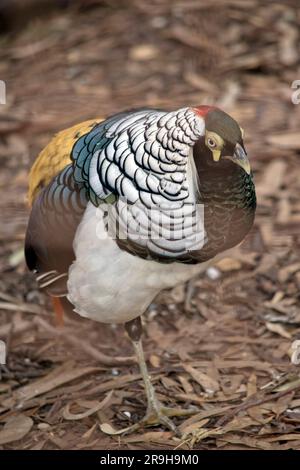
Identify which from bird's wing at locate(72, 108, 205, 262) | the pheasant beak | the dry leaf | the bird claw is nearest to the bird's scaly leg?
the bird claw

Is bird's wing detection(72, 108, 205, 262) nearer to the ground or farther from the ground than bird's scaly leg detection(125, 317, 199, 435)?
farther from the ground

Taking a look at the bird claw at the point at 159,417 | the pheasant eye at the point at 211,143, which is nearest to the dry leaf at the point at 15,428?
the bird claw at the point at 159,417

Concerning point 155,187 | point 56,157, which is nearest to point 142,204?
point 155,187

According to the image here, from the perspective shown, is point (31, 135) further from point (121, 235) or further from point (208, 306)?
point (121, 235)

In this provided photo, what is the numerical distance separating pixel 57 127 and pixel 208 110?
210 centimetres

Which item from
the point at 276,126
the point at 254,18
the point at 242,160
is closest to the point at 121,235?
the point at 242,160

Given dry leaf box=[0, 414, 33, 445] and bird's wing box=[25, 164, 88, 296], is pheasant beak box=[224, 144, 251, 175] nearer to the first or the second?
bird's wing box=[25, 164, 88, 296]

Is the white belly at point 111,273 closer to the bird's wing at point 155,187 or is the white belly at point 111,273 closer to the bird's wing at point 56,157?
the bird's wing at point 155,187

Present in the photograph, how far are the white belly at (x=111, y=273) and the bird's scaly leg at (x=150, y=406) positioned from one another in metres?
0.19

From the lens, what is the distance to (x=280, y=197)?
426 cm

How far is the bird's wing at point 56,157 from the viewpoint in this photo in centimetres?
320

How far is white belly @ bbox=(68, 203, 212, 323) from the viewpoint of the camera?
2898 millimetres

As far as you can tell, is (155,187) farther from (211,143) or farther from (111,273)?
(111,273)

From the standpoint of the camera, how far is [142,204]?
9.15ft
